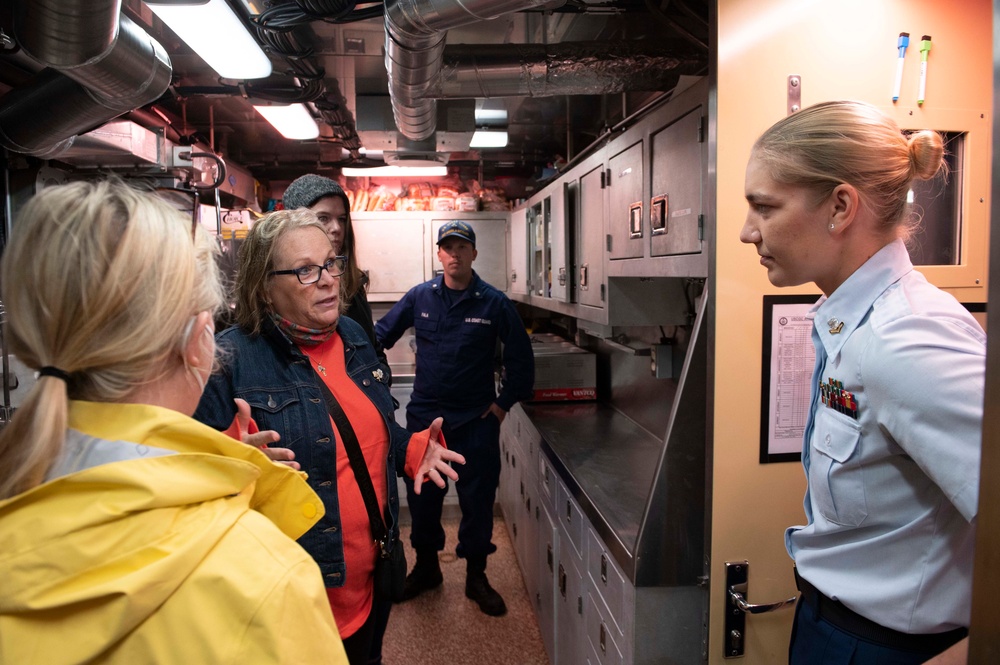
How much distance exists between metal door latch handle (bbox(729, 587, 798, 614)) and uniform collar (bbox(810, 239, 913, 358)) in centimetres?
75

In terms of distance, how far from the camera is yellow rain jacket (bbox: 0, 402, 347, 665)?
662mm

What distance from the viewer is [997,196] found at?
0.49m

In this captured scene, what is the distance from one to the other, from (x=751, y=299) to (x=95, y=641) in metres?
1.39

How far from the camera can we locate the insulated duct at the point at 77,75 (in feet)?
4.85

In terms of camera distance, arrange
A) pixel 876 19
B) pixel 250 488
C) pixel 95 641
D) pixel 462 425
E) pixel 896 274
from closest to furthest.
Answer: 1. pixel 95 641
2. pixel 250 488
3. pixel 896 274
4. pixel 876 19
5. pixel 462 425

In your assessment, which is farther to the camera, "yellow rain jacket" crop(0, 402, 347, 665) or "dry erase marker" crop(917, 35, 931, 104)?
"dry erase marker" crop(917, 35, 931, 104)

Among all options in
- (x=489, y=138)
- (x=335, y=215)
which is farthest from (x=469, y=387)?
(x=489, y=138)

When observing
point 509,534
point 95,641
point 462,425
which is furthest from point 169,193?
point 95,641

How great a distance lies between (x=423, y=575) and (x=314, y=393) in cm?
226

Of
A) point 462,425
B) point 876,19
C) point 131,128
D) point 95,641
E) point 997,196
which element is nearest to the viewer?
point 997,196

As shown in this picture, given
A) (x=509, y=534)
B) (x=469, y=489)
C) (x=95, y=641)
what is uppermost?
(x=95, y=641)

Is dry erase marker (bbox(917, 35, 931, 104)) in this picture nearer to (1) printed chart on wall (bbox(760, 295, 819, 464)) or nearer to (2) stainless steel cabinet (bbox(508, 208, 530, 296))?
(1) printed chart on wall (bbox(760, 295, 819, 464))

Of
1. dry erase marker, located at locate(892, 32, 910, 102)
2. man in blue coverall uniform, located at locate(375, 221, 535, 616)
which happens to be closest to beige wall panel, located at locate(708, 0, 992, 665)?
dry erase marker, located at locate(892, 32, 910, 102)

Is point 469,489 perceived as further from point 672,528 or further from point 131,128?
point 131,128
